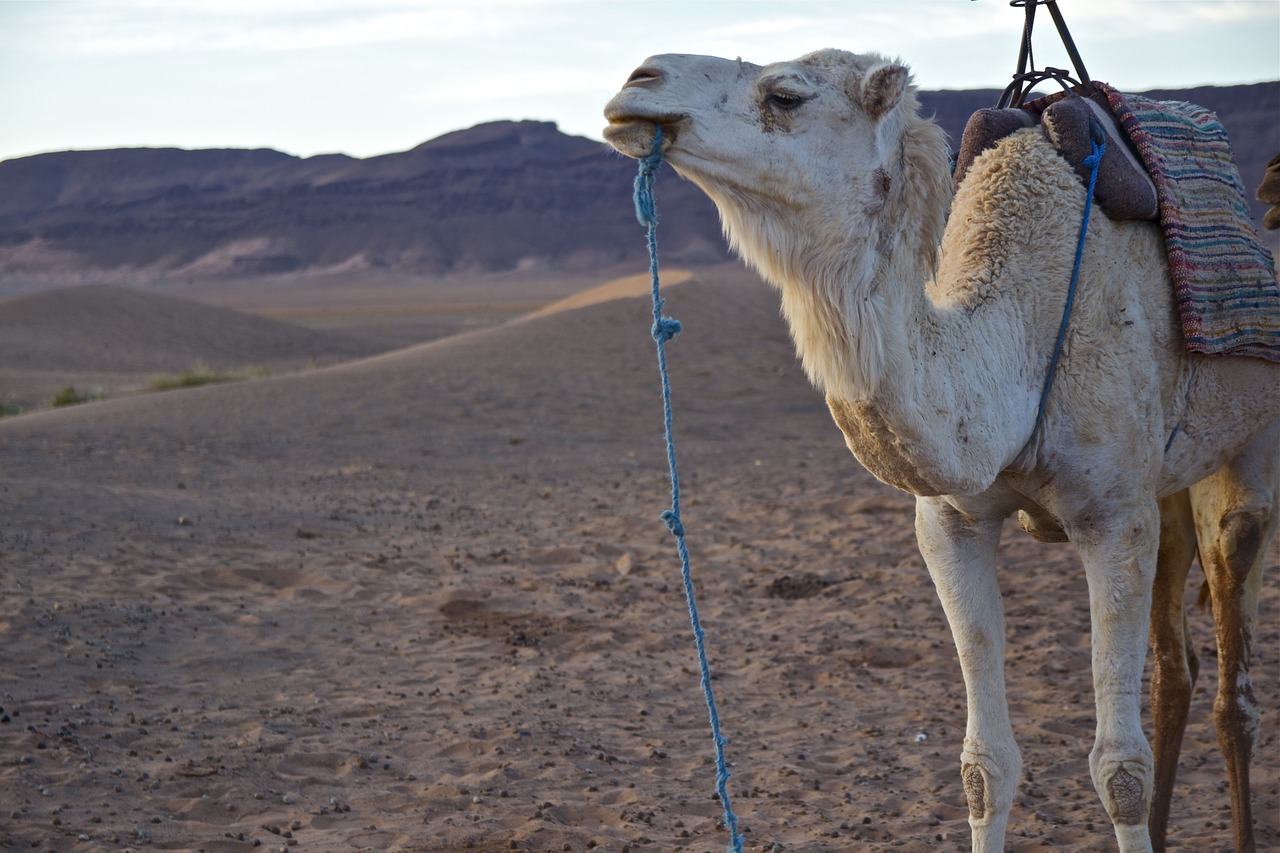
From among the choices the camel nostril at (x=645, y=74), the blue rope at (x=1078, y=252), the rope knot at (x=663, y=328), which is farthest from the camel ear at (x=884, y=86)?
the blue rope at (x=1078, y=252)

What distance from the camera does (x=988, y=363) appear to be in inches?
125

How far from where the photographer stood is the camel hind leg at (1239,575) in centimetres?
436

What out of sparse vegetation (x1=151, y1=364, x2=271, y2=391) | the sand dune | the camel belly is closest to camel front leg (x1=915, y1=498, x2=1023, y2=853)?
the camel belly

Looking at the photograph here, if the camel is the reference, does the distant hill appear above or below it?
above

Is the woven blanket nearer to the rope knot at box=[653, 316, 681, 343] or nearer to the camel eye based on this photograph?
the camel eye

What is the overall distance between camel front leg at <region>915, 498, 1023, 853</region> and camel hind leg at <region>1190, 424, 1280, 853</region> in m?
1.27

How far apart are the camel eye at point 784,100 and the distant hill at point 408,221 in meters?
81.3

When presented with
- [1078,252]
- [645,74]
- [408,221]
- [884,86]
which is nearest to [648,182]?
[645,74]

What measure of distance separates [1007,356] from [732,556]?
19.0 ft

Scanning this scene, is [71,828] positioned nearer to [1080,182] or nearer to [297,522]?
[1080,182]

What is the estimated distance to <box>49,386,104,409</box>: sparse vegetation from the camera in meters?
18.4

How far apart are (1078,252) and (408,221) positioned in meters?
97.3

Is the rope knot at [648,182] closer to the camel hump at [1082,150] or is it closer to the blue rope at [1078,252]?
the blue rope at [1078,252]

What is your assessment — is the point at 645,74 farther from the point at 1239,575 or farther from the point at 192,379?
the point at 192,379
